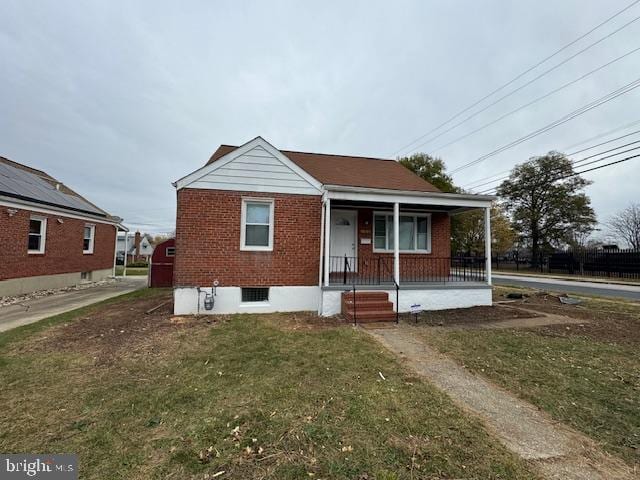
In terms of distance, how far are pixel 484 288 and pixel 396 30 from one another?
404 inches

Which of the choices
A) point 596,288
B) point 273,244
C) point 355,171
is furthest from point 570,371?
point 596,288

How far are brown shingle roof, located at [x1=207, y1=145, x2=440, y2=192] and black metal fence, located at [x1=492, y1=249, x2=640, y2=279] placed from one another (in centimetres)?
1866

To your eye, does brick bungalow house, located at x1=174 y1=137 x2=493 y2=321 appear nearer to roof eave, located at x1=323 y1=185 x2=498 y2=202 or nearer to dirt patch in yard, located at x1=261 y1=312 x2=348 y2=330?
roof eave, located at x1=323 y1=185 x2=498 y2=202

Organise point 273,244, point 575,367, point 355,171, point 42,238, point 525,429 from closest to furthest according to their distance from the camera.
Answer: point 525,429
point 575,367
point 273,244
point 355,171
point 42,238

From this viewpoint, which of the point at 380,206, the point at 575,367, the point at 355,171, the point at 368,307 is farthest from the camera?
the point at 355,171

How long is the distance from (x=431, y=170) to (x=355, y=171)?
13666mm

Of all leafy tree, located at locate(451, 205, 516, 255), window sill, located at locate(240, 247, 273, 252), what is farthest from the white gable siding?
leafy tree, located at locate(451, 205, 516, 255)

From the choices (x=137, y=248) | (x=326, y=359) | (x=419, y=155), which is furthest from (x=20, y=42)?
(x=137, y=248)

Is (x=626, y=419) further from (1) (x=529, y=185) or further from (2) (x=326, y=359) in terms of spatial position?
(1) (x=529, y=185)

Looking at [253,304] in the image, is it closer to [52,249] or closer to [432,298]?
[432,298]

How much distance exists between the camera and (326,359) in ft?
15.2

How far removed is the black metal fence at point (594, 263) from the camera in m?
19.4

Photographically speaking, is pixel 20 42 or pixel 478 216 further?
pixel 478 216

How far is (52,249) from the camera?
489 inches
